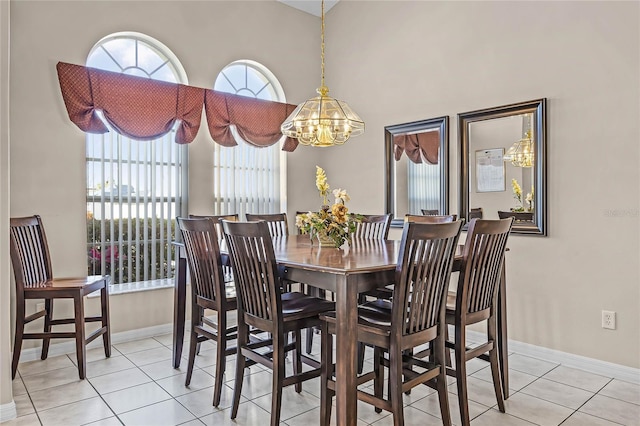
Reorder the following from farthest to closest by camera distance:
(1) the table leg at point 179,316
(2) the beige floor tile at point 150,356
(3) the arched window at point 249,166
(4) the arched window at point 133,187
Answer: (3) the arched window at point 249,166, (4) the arched window at point 133,187, (2) the beige floor tile at point 150,356, (1) the table leg at point 179,316

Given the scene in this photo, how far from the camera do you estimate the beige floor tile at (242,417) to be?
92.4 inches

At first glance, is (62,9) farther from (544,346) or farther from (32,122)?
(544,346)

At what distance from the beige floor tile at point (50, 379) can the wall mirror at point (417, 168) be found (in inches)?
118

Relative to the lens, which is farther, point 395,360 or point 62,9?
point 62,9

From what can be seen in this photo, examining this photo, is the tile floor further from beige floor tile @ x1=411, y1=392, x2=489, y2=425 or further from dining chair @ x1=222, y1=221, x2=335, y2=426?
dining chair @ x1=222, y1=221, x2=335, y2=426

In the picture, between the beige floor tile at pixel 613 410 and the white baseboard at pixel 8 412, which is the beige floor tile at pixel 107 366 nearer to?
the white baseboard at pixel 8 412

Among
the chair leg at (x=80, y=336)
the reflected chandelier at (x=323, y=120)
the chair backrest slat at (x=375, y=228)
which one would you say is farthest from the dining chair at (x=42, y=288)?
the chair backrest slat at (x=375, y=228)

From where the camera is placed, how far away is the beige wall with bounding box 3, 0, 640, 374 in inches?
118

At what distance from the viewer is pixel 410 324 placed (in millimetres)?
2037

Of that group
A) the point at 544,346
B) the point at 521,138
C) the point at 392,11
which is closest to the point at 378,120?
the point at 392,11

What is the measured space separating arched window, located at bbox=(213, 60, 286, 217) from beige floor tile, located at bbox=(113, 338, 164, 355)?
136 centimetres

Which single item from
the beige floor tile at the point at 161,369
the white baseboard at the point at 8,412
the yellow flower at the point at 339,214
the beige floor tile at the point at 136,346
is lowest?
the beige floor tile at the point at 161,369

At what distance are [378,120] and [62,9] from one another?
9.62ft

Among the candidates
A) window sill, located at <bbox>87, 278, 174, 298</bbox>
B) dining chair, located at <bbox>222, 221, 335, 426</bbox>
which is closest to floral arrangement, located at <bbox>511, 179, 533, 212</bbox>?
dining chair, located at <bbox>222, 221, 335, 426</bbox>
